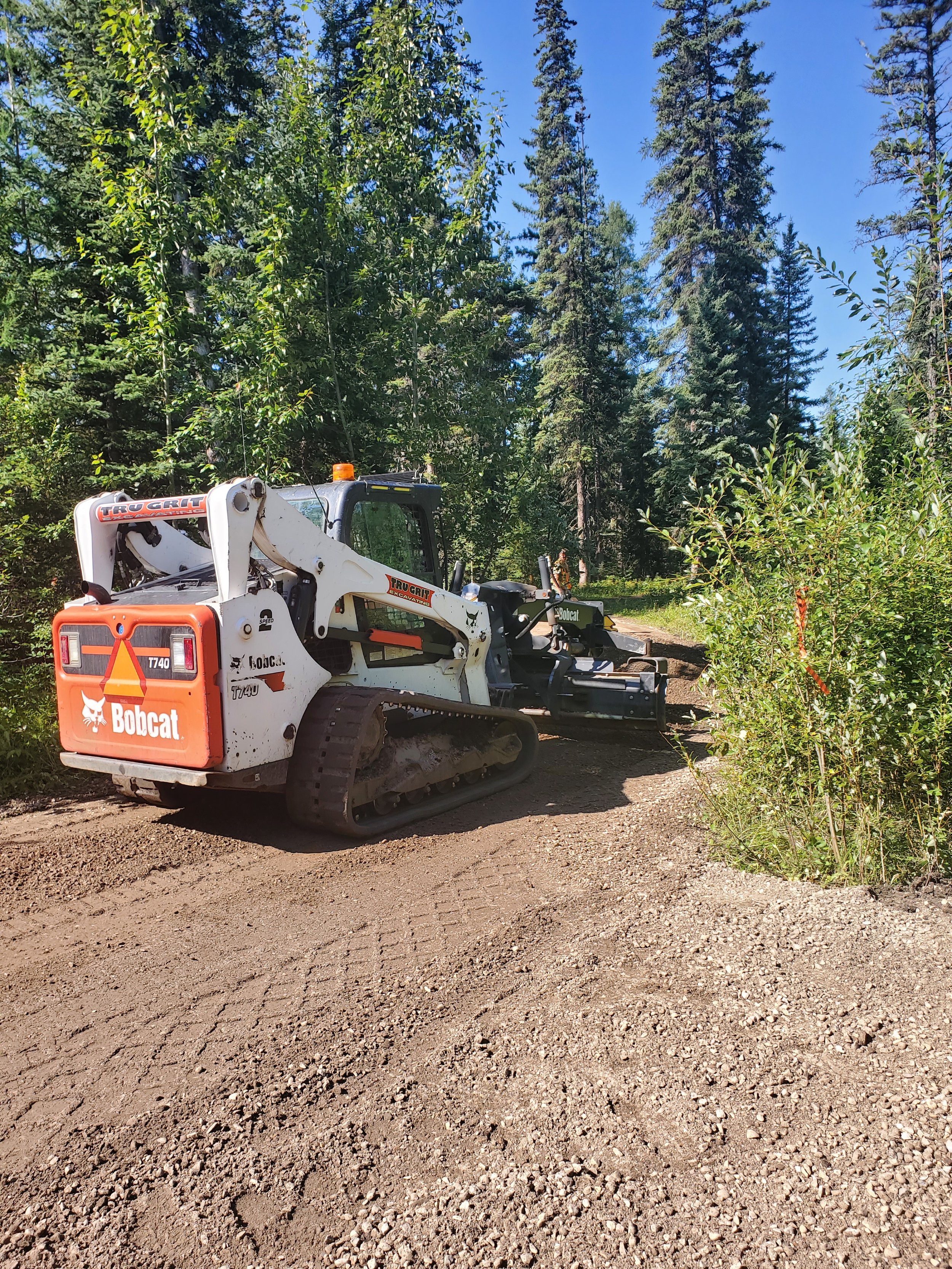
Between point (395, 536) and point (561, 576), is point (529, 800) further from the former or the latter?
point (561, 576)

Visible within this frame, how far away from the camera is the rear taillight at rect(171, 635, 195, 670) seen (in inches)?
191

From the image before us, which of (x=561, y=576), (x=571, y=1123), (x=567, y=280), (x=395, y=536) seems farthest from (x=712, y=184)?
(x=571, y=1123)

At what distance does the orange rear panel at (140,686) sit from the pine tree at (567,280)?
76.6 feet

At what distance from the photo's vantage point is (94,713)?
5473 mm

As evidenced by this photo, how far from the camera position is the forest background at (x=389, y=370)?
170 inches

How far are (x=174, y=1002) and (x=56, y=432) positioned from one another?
287 inches

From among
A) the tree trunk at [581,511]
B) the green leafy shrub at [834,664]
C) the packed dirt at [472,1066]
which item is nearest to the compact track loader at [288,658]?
the packed dirt at [472,1066]

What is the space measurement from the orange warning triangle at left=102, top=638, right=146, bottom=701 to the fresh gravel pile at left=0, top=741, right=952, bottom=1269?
2477mm

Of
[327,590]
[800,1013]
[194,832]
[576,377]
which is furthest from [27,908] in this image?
[576,377]

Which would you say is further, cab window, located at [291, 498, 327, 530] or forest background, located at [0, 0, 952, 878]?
cab window, located at [291, 498, 327, 530]

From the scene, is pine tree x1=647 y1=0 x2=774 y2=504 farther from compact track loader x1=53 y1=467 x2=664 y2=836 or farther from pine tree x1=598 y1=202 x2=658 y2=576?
compact track loader x1=53 y1=467 x2=664 y2=836

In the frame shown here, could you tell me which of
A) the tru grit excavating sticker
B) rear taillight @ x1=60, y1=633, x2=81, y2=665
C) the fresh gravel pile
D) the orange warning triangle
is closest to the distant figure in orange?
the tru grit excavating sticker

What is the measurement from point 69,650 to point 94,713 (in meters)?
0.48

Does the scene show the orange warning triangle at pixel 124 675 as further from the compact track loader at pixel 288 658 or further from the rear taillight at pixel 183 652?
the rear taillight at pixel 183 652
